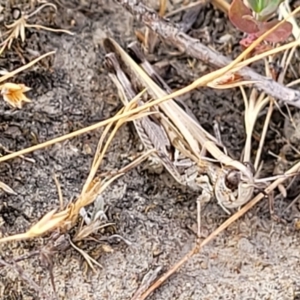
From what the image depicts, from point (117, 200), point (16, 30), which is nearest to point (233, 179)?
point (117, 200)

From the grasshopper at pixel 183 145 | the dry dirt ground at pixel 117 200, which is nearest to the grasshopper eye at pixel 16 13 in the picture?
the dry dirt ground at pixel 117 200

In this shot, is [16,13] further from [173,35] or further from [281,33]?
[281,33]

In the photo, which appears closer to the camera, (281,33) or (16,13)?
(281,33)

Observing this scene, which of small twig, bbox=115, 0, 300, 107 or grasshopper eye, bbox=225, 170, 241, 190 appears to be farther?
Result: small twig, bbox=115, 0, 300, 107

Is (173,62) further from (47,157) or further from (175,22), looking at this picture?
(47,157)

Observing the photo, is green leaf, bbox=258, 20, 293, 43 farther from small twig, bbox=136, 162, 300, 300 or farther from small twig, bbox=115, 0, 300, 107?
small twig, bbox=136, 162, 300, 300

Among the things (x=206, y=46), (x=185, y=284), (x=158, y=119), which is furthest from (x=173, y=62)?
(x=185, y=284)

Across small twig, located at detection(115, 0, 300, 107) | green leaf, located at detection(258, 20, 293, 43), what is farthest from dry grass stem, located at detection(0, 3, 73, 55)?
green leaf, located at detection(258, 20, 293, 43)
